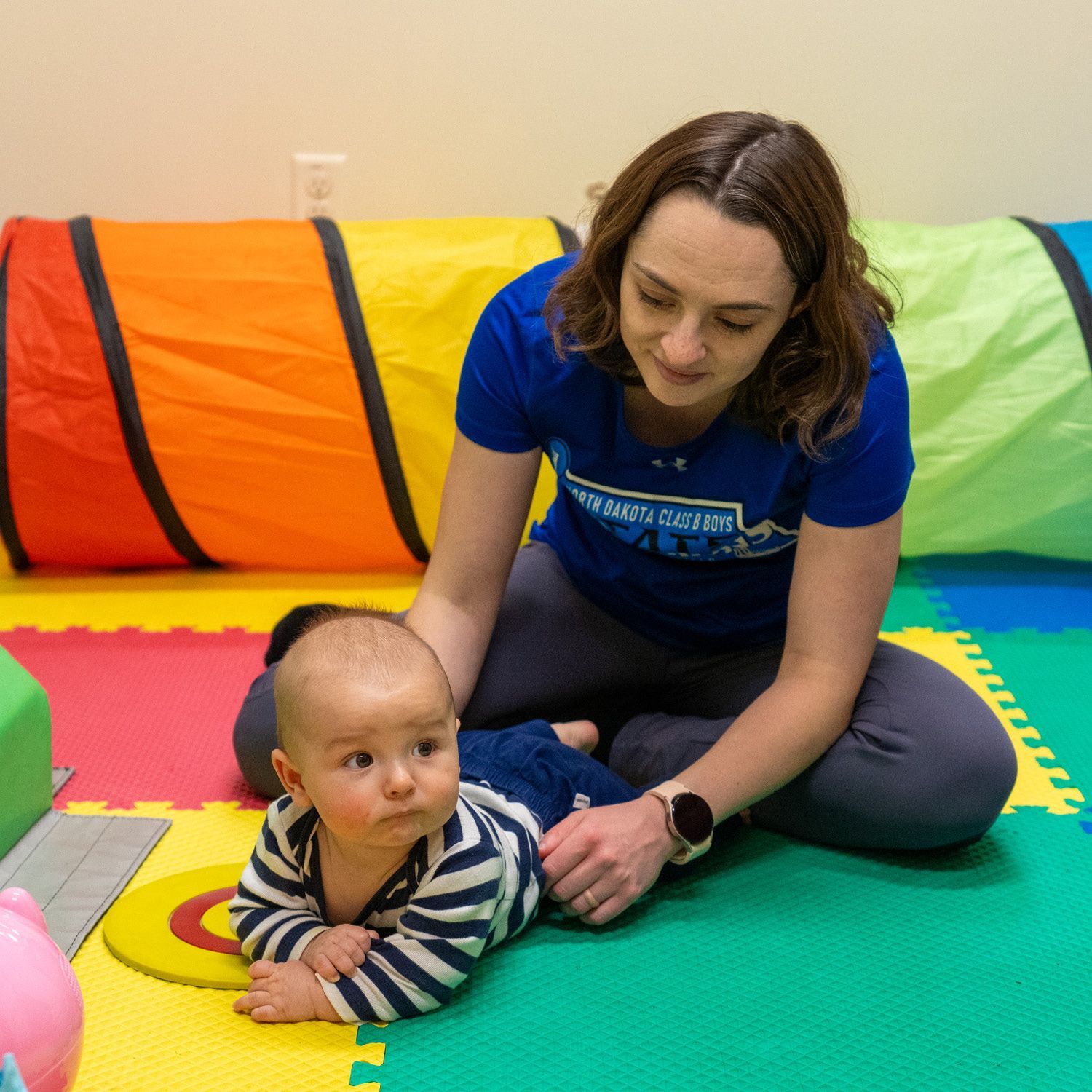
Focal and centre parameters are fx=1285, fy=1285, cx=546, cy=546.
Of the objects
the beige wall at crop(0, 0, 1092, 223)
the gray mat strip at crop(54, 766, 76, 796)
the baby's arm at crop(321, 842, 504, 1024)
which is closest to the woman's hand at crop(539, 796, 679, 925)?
the baby's arm at crop(321, 842, 504, 1024)

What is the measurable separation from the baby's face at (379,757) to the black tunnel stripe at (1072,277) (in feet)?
4.71

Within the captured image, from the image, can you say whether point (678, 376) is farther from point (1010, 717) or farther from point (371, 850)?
point (1010, 717)

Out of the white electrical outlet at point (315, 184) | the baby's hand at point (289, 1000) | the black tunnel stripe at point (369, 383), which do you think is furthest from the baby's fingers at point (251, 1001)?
the white electrical outlet at point (315, 184)

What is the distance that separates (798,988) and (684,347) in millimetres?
565

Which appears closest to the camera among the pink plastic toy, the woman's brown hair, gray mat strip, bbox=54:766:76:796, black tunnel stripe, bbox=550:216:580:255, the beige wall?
the pink plastic toy

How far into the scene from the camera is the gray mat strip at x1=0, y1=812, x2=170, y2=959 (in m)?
1.19

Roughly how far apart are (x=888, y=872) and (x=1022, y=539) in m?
0.95

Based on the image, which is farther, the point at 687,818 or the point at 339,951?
the point at 687,818

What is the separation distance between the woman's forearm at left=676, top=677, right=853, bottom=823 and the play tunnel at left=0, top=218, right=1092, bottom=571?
83 cm

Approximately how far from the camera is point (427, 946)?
1043 mm

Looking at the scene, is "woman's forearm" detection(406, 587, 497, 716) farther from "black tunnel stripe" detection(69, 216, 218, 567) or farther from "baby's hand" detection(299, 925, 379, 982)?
"black tunnel stripe" detection(69, 216, 218, 567)

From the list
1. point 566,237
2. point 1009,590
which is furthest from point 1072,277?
point 566,237

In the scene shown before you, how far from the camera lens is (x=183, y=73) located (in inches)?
93.4

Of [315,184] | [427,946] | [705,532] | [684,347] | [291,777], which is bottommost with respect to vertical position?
[427,946]
